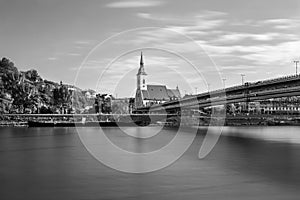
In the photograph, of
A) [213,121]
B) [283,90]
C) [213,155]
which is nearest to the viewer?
[213,155]

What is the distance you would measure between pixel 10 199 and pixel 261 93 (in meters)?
71.5

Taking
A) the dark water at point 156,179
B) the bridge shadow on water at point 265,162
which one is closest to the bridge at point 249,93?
the bridge shadow on water at point 265,162

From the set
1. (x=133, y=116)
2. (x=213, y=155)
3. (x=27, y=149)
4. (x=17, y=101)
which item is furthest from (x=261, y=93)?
(x=17, y=101)

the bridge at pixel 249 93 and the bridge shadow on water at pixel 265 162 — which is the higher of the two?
the bridge at pixel 249 93

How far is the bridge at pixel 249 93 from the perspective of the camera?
78.9 metres

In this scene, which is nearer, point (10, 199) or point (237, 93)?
point (10, 199)

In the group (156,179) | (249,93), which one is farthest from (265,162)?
(249,93)

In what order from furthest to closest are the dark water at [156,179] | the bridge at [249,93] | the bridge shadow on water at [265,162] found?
the bridge at [249,93], the bridge shadow on water at [265,162], the dark water at [156,179]

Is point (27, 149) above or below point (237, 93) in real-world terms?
below

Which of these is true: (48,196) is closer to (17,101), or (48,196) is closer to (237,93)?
(237,93)

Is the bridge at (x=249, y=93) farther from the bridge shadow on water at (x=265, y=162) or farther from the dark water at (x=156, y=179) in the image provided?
the dark water at (x=156, y=179)

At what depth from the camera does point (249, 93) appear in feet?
325

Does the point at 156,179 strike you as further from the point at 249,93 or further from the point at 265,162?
the point at 249,93

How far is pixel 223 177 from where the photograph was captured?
3678 centimetres
